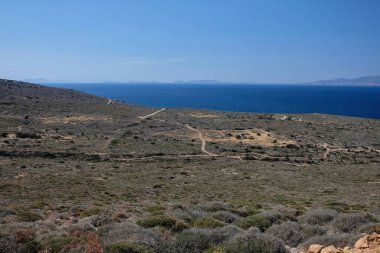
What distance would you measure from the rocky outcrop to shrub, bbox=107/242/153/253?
412 centimetres

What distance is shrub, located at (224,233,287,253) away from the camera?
30.5 feet

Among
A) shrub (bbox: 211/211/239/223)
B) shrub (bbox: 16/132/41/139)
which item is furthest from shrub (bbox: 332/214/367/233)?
shrub (bbox: 16/132/41/139)

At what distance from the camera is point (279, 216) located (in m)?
15.0

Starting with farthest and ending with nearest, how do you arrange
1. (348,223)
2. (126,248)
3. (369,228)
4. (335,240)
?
1. (348,223)
2. (369,228)
3. (335,240)
4. (126,248)

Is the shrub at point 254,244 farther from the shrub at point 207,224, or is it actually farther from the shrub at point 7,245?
the shrub at point 7,245

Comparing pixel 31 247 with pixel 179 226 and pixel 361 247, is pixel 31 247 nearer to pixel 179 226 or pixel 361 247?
pixel 179 226

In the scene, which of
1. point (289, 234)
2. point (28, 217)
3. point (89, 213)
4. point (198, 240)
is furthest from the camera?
point (89, 213)

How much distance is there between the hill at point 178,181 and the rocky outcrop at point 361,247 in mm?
625

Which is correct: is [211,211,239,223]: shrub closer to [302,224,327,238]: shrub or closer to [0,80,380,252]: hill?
[0,80,380,252]: hill

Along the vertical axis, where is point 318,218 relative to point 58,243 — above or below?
below

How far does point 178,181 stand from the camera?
33750 mm

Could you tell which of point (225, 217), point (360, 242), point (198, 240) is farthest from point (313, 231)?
point (198, 240)

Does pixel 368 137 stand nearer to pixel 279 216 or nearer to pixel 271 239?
pixel 279 216

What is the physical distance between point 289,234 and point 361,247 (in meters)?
2.81
